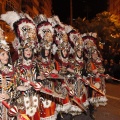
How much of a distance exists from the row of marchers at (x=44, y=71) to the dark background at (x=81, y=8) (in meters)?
24.4

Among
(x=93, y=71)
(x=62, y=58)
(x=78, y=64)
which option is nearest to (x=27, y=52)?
(x=62, y=58)

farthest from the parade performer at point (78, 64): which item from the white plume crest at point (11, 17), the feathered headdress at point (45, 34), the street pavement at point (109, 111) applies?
the white plume crest at point (11, 17)

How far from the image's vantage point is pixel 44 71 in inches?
205

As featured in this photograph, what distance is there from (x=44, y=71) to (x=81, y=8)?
94.7ft

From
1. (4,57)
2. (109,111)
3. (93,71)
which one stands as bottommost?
(109,111)

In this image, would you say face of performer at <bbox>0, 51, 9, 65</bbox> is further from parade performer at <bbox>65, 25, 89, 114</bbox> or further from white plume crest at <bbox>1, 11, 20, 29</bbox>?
parade performer at <bbox>65, 25, 89, 114</bbox>

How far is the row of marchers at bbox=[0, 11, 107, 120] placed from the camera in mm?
4172

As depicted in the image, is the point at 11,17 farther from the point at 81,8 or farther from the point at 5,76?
the point at 81,8

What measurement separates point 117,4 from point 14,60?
1132 inches

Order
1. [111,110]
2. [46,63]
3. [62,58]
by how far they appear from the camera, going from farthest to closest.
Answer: [111,110] → [62,58] → [46,63]

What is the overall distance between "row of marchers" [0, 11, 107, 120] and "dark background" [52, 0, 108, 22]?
24436mm

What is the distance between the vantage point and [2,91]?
399 cm

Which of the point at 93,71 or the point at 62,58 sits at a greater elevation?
the point at 62,58

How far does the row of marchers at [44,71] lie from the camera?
4.17 m
